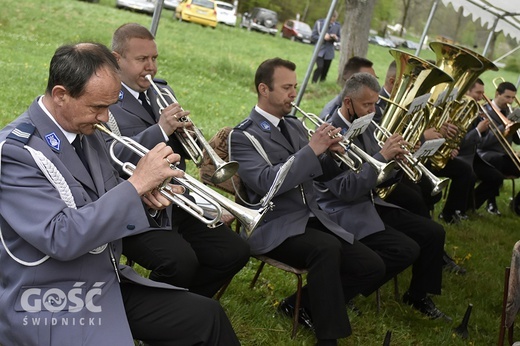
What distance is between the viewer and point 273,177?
156 inches

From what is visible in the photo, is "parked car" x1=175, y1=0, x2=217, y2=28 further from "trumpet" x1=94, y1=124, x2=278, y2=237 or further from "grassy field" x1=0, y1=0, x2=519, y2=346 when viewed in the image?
"trumpet" x1=94, y1=124, x2=278, y2=237

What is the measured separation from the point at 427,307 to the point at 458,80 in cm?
229

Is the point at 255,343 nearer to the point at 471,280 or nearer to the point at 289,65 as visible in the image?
the point at 289,65

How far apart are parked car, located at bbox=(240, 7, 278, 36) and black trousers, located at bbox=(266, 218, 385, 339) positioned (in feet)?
90.7

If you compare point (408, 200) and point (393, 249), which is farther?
point (408, 200)

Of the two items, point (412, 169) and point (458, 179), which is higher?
point (412, 169)

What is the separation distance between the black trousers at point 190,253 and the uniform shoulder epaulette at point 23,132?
3.45ft

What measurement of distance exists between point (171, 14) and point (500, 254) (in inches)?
852

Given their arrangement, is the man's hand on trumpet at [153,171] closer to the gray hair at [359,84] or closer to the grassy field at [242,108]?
the grassy field at [242,108]

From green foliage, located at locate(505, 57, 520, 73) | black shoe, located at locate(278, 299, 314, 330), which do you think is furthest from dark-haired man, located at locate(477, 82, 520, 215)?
green foliage, located at locate(505, 57, 520, 73)

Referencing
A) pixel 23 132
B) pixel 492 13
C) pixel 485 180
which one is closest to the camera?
pixel 23 132

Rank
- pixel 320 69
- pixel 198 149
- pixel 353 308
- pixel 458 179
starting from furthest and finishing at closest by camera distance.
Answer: pixel 320 69
pixel 458 179
pixel 353 308
pixel 198 149

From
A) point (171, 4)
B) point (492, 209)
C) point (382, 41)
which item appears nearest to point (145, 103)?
point (492, 209)

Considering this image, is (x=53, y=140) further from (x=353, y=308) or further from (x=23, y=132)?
(x=353, y=308)
